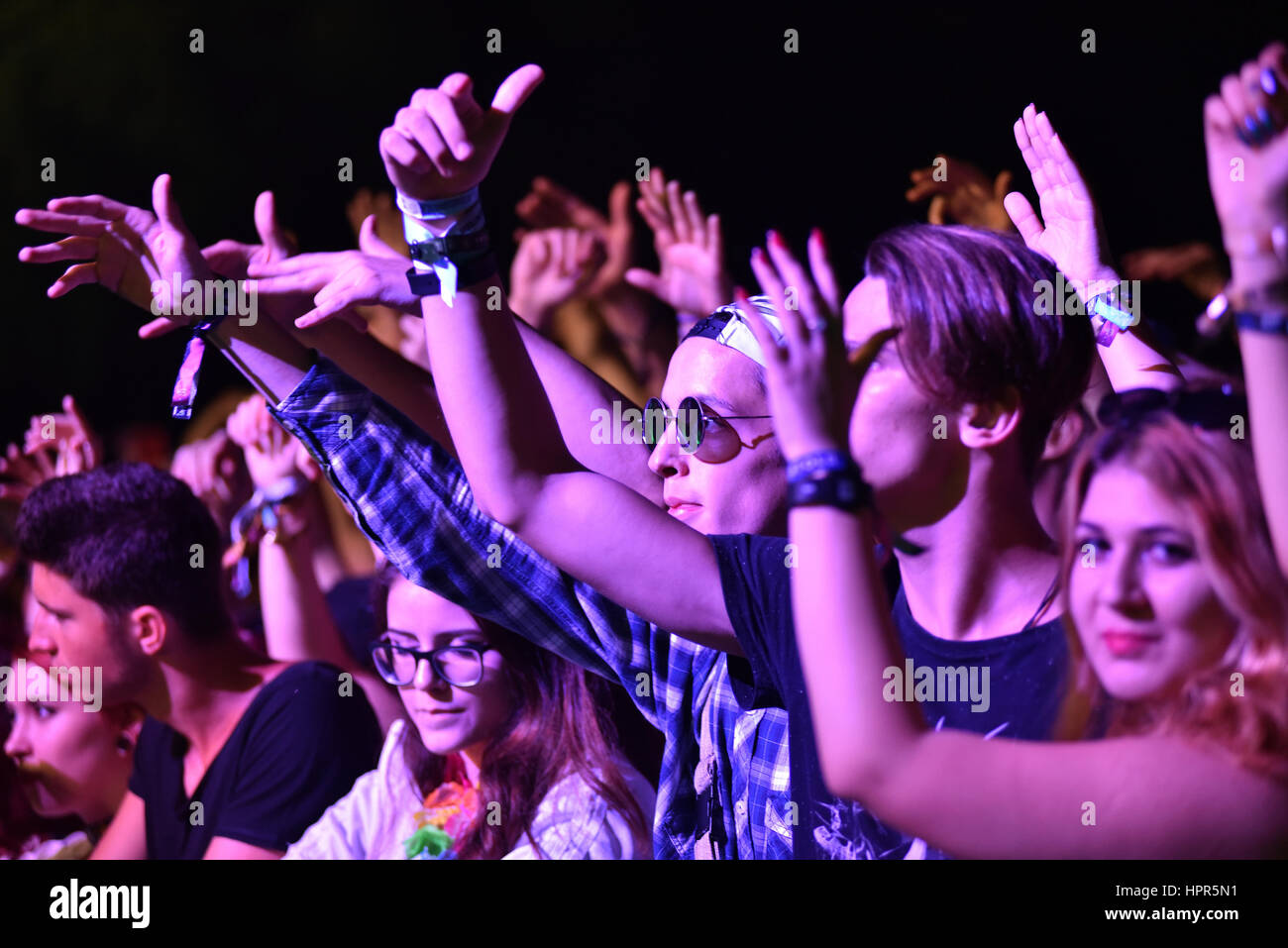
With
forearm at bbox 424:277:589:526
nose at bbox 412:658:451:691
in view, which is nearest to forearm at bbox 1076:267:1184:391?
forearm at bbox 424:277:589:526

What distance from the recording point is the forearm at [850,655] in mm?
1125

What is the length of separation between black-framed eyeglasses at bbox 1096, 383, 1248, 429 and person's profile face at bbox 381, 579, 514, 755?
38.5 inches

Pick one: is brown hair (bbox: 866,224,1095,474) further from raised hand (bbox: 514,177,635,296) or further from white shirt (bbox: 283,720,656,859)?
raised hand (bbox: 514,177,635,296)

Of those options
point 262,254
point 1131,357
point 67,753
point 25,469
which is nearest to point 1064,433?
point 1131,357

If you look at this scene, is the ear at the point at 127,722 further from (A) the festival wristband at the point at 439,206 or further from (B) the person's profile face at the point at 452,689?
(A) the festival wristband at the point at 439,206

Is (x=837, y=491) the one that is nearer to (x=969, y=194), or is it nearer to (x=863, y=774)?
(x=863, y=774)

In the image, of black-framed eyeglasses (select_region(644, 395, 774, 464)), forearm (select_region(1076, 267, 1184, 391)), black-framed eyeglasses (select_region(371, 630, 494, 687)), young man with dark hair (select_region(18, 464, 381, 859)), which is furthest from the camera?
young man with dark hair (select_region(18, 464, 381, 859))

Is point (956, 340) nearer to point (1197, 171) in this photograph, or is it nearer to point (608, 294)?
point (1197, 171)

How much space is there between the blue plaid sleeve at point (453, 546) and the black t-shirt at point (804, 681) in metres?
0.18

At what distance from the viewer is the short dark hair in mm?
2086

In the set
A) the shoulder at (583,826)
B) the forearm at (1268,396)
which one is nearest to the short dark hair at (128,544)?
the shoulder at (583,826)

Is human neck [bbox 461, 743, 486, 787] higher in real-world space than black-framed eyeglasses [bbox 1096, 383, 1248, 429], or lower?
lower
